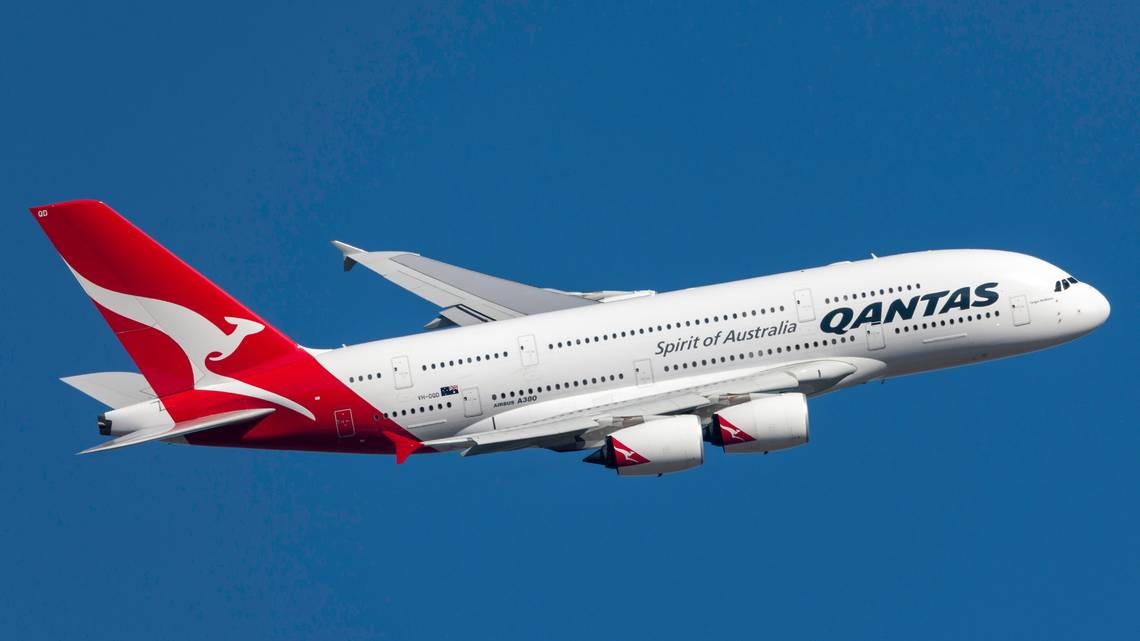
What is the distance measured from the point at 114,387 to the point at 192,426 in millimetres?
4168

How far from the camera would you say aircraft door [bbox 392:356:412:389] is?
292 feet

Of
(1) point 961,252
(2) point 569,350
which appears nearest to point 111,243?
(2) point 569,350

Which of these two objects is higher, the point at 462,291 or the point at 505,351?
the point at 462,291

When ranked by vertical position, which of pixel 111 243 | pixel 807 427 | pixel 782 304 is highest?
pixel 111 243

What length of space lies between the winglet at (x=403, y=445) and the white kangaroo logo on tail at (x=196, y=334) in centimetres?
507

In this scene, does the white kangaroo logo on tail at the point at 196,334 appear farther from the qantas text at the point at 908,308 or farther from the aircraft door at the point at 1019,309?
the aircraft door at the point at 1019,309

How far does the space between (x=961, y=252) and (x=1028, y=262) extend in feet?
9.11

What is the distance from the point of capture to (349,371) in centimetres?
8944

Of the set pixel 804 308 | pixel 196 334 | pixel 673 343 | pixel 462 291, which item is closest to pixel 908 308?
pixel 804 308

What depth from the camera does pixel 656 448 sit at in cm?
8531

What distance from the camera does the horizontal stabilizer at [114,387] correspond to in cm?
9006

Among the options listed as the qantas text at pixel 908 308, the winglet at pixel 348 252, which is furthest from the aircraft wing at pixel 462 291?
the qantas text at pixel 908 308

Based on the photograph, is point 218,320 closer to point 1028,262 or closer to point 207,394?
point 207,394

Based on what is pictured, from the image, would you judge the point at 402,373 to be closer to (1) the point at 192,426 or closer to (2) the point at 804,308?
(1) the point at 192,426
